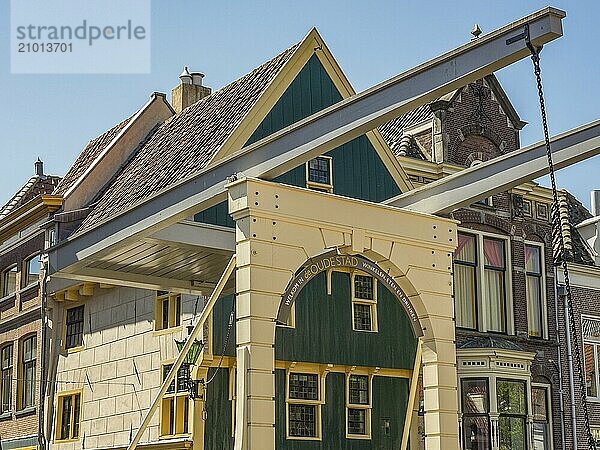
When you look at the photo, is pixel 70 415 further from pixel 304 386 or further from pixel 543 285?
pixel 543 285

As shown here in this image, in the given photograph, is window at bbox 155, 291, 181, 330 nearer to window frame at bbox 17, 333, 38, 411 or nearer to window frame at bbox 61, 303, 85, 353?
window frame at bbox 61, 303, 85, 353

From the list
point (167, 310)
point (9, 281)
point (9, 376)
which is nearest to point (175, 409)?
point (167, 310)

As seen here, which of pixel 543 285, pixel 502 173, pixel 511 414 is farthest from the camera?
pixel 543 285

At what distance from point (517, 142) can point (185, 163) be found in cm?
919

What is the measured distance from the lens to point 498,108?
2617 cm

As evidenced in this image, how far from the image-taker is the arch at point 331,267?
11383 millimetres

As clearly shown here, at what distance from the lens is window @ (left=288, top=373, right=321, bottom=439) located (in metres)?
20.9

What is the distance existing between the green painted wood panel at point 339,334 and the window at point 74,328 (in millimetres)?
5669

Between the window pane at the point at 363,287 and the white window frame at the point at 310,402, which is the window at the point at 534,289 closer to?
the window pane at the point at 363,287

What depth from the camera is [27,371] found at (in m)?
25.5

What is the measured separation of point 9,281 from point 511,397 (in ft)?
42.5

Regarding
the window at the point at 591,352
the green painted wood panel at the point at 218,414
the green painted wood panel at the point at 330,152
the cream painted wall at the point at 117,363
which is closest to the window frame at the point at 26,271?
the cream painted wall at the point at 117,363

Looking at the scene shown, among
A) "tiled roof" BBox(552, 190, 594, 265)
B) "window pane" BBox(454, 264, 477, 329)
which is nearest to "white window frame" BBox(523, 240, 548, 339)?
"tiled roof" BBox(552, 190, 594, 265)

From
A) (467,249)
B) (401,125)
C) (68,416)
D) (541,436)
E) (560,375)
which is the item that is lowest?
(541,436)
